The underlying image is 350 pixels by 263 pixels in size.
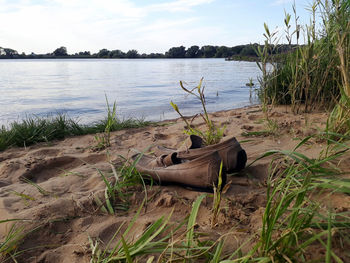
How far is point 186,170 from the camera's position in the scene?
1852 millimetres

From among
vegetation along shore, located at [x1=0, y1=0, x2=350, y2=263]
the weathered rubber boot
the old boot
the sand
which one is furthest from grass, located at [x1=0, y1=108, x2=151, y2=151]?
the weathered rubber boot

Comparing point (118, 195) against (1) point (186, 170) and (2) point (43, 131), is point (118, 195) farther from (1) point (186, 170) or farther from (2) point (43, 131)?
(2) point (43, 131)

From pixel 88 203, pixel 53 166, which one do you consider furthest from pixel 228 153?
pixel 53 166

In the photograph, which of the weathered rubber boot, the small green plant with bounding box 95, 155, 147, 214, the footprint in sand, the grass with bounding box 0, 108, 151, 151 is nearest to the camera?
the small green plant with bounding box 95, 155, 147, 214

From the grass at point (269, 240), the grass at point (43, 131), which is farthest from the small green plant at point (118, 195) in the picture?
the grass at point (43, 131)

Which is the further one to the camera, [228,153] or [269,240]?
[228,153]

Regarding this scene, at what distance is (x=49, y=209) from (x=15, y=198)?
0.42 m

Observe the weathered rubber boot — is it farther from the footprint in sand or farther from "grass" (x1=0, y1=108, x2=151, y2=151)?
"grass" (x1=0, y1=108, x2=151, y2=151)

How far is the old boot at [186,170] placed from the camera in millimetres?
1747

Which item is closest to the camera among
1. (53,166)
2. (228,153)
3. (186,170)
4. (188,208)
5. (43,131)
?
(188,208)

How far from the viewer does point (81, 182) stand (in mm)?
2141

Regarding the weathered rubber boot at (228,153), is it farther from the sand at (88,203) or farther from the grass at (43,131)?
the grass at (43,131)

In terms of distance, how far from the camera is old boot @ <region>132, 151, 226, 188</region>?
5.73 ft

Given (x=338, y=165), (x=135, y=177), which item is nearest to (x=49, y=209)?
(x=135, y=177)
